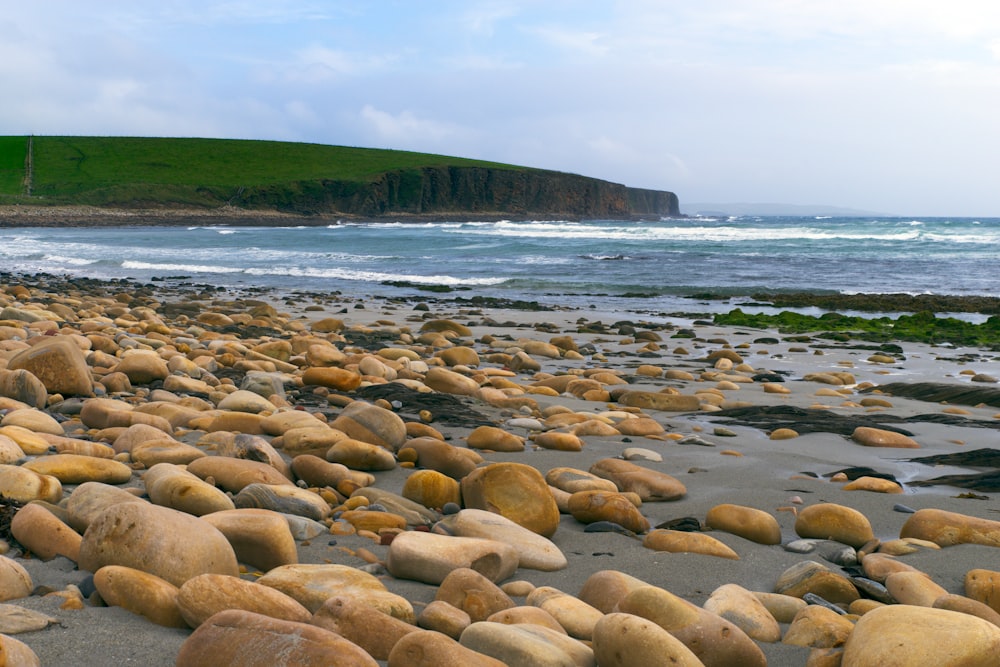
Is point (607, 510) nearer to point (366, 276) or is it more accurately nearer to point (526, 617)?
point (526, 617)

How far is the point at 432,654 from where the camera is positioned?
6.40ft

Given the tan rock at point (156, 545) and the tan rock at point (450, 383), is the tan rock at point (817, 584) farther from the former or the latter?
the tan rock at point (450, 383)

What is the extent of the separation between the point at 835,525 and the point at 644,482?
37.8 inches

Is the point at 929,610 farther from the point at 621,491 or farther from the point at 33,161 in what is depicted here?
the point at 33,161

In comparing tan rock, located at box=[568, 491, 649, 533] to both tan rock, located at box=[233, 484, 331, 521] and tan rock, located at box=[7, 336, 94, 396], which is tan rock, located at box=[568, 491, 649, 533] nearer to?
tan rock, located at box=[233, 484, 331, 521]

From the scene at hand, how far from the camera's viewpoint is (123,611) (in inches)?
89.9

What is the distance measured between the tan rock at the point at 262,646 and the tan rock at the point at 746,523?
84.8 inches

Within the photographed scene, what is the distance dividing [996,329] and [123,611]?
14228mm

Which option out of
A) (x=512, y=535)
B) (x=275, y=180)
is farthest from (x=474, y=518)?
(x=275, y=180)

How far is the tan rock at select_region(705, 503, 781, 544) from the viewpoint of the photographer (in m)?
3.52

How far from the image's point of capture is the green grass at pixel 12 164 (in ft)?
254

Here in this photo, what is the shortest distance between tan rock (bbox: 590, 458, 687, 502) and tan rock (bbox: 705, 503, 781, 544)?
45cm

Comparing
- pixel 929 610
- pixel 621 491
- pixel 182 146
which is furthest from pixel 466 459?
pixel 182 146

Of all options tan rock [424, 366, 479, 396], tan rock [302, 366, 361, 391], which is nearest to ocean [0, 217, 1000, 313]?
tan rock [424, 366, 479, 396]
